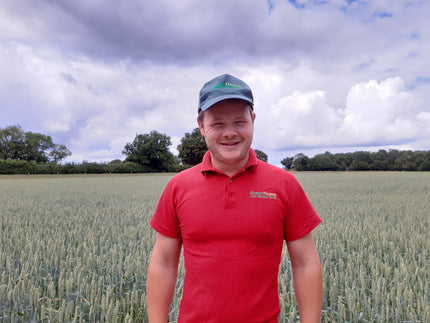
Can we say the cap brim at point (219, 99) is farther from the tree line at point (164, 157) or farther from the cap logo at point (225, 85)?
the tree line at point (164, 157)

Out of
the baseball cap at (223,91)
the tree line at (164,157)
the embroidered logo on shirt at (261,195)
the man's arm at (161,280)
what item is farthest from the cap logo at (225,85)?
the tree line at (164,157)

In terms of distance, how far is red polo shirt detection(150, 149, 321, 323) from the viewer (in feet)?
5.40

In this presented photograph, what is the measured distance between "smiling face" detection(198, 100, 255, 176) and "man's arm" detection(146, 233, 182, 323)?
0.57 m

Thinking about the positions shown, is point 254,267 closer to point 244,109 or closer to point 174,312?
point 244,109

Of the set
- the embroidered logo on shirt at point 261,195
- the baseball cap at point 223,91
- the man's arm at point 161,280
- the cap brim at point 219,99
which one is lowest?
the man's arm at point 161,280

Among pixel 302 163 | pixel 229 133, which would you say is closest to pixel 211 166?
pixel 229 133

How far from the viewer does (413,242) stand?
18.8ft

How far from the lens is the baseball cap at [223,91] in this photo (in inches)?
66.6

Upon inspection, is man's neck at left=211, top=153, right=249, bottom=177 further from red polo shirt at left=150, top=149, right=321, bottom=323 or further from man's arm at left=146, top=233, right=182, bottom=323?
man's arm at left=146, top=233, right=182, bottom=323

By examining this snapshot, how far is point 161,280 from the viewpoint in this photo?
1.90m

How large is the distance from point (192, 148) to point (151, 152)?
9.23 metres

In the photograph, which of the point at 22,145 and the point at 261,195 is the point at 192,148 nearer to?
the point at 22,145

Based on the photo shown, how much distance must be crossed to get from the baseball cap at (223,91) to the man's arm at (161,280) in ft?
2.71

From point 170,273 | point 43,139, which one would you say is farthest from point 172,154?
point 170,273
